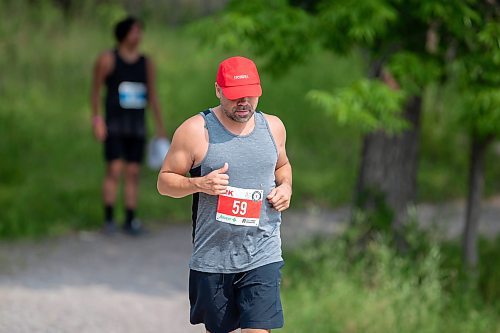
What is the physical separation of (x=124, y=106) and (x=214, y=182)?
192 inches

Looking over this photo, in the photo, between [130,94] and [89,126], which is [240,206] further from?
[89,126]

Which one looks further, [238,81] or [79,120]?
[79,120]

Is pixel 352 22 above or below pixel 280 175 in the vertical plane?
above

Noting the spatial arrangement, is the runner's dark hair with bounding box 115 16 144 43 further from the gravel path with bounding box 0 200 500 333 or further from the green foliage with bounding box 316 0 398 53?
the green foliage with bounding box 316 0 398 53

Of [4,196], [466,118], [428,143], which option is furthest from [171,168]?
[428,143]

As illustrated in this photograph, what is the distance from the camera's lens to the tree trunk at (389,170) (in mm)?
8234

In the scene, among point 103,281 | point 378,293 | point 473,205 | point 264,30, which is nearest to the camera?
point 264,30

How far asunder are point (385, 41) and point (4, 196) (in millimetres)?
4597

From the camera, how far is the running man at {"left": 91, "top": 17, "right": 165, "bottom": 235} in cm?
923

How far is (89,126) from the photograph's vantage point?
44.1 ft

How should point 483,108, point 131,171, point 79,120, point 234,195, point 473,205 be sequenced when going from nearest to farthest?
point 234,195 → point 483,108 → point 473,205 → point 131,171 → point 79,120

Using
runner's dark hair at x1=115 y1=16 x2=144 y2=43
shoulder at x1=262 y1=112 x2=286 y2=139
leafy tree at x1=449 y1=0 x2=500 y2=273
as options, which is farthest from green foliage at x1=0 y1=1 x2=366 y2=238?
shoulder at x1=262 y1=112 x2=286 y2=139

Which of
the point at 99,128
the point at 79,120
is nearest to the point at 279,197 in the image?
the point at 99,128

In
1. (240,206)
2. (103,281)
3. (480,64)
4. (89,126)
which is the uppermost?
(480,64)
